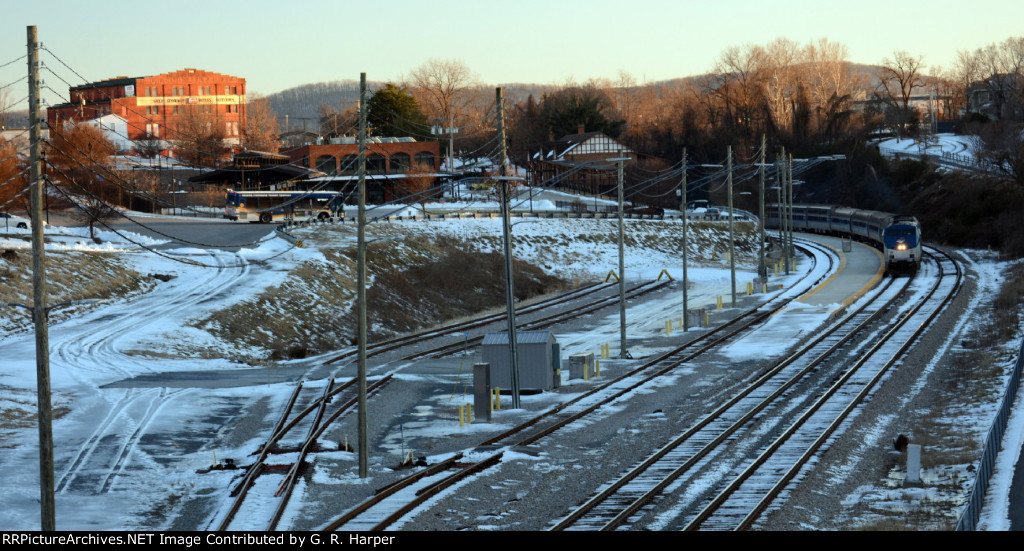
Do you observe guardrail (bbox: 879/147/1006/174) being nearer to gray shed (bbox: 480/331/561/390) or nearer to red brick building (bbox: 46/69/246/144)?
gray shed (bbox: 480/331/561/390)

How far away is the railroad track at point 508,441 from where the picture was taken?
64.8 feet

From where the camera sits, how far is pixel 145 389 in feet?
109

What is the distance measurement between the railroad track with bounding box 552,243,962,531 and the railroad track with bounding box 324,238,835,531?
3.19m

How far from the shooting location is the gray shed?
33531 mm

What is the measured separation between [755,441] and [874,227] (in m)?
54.9

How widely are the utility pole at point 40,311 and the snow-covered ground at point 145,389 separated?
3.04 metres

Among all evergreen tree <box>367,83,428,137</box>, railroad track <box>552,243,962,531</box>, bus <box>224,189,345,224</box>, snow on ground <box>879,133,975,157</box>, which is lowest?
railroad track <box>552,243,962,531</box>

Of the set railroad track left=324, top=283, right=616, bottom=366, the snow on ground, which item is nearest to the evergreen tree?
the snow on ground

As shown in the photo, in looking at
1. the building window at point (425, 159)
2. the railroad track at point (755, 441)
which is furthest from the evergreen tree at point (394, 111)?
the railroad track at point (755, 441)

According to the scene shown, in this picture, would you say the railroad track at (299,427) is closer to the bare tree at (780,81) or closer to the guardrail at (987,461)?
the guardrail at (987,461)

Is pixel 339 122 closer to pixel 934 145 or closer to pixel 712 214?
pixel 712 214

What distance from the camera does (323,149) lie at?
110 metres
